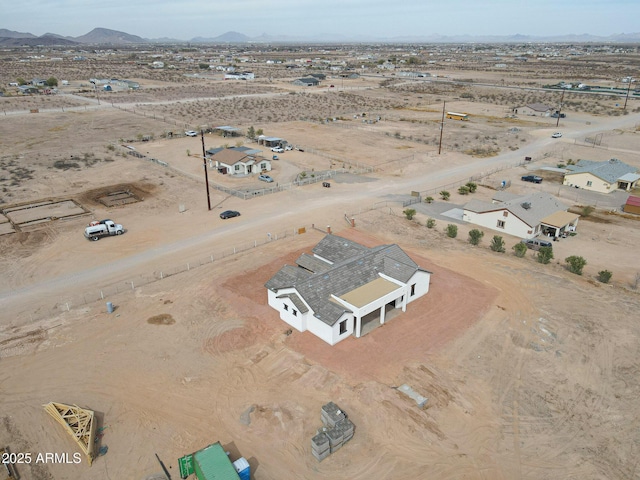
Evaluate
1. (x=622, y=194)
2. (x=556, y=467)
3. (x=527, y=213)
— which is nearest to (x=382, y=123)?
(x=622, y=194)

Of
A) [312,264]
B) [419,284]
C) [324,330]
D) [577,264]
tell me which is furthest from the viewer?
[577,264]

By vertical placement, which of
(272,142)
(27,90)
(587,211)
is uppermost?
(27,90)

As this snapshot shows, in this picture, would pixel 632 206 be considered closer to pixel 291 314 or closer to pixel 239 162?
pixel 291 314

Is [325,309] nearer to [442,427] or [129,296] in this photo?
[442,427]

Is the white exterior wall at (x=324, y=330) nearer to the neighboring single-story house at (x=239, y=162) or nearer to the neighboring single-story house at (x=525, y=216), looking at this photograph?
the neighboring single-story house at (x=525, y=216)

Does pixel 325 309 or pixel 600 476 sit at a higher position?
pixel 325 309

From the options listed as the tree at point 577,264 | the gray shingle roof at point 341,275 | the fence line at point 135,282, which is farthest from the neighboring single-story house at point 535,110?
the gray shingle roof at point 341,275

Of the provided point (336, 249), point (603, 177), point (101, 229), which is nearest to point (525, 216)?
point (336, 249)

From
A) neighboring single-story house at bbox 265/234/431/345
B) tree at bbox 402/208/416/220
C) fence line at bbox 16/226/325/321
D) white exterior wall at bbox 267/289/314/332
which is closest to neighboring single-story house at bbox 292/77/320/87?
tree at bbox 402/208/416/220
